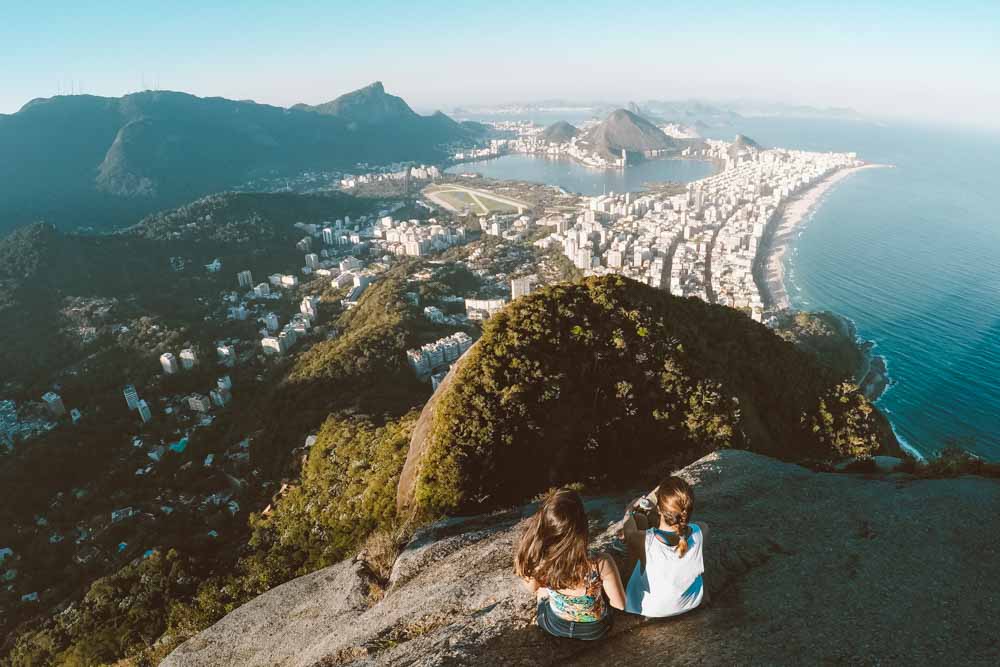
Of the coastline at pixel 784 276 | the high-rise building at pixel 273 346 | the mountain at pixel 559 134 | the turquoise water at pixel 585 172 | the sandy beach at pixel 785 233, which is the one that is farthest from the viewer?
the mountain at pixel 559 134

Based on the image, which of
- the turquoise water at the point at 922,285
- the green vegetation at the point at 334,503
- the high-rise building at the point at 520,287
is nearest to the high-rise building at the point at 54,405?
the green vegetation at the point at 334,503

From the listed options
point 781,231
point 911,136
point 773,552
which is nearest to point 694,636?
point 773,552

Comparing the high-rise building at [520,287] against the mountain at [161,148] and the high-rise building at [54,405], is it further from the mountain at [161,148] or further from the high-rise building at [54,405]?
the mountain at [161,148]

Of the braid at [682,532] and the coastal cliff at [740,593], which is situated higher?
the braid at [682,532]

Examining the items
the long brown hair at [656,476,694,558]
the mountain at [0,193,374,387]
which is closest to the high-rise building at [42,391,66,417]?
the mountain at [0,193,374,387]

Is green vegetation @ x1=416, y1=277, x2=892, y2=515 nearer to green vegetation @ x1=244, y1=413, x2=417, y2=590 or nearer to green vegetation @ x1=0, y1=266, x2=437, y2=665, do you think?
green vegetation @ x1=0, y1=266, x2=437, y2=665

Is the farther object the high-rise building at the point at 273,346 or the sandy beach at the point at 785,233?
the sandy beach at the point at 785,233

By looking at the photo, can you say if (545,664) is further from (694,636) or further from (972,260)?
(972,260)

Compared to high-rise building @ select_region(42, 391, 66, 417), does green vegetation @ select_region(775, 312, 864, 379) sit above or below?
above
